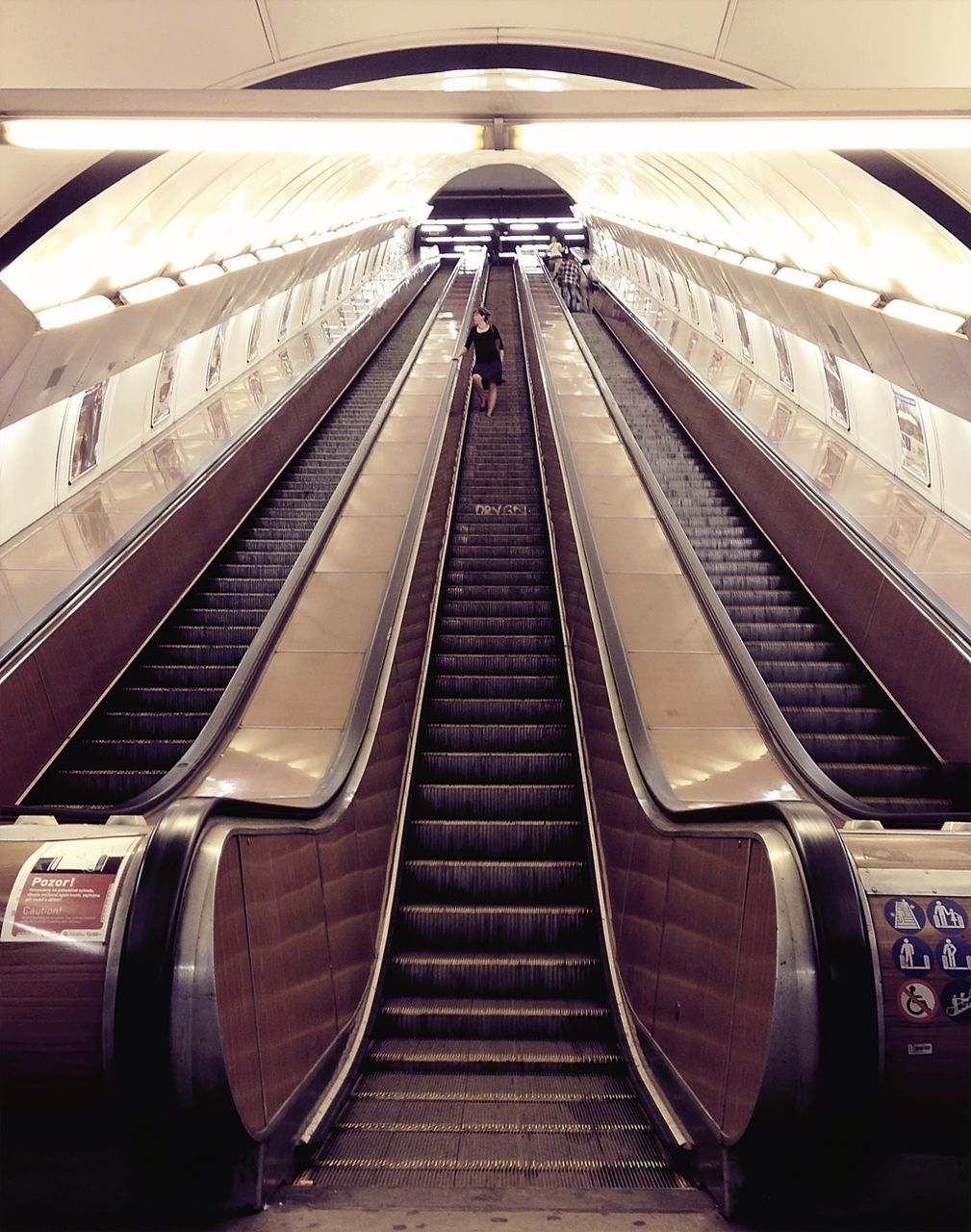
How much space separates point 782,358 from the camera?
16.5 meters

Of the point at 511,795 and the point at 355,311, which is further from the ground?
the point at 355,311

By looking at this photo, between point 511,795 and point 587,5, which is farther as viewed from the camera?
point 511,795

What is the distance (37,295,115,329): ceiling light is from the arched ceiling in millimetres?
185

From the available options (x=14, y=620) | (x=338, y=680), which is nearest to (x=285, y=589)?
(x=338, y=680)

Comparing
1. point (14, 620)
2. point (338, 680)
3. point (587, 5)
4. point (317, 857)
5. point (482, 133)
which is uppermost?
point (587, 5)

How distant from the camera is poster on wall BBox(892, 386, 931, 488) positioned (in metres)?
11.7

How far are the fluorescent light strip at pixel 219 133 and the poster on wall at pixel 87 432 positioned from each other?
941 cm

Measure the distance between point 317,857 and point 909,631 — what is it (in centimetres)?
430

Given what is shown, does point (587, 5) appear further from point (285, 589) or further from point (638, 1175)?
point (638, 1175)

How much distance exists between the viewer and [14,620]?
5.81m

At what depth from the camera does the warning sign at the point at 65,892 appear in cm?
264

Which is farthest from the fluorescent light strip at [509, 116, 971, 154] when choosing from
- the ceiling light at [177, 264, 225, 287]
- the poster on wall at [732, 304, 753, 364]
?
the poster on wall at [732, 304, 753, 364]

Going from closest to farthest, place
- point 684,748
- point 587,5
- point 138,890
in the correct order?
point 138,890
point 587,5
point 684,748

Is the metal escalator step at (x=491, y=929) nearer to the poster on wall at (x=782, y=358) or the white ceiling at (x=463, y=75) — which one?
the white ceiling at (x=463, y=75)
